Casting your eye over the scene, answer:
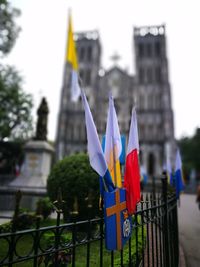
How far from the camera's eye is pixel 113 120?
2.62 m

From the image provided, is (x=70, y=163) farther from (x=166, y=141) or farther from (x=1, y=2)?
(x=166, y=141)

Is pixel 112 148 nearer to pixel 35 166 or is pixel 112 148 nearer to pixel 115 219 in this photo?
pixel 115 219

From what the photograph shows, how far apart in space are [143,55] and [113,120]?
41044 millimetres

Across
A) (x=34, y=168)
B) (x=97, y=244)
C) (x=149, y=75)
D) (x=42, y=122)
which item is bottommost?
(x=97, y=244)

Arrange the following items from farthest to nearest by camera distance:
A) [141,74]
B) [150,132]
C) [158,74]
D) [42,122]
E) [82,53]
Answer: [82,53] → [141,74] → [158,74] → [150,132] → [42,122]

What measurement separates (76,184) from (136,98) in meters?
33.4

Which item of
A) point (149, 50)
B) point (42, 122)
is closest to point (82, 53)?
point (149, 50)

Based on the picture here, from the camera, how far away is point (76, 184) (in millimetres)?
5062

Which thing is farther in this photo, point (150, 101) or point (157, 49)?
point (157, 49)

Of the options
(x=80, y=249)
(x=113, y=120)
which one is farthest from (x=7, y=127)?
(x=113, y=120)

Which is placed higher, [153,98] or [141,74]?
[141,74]

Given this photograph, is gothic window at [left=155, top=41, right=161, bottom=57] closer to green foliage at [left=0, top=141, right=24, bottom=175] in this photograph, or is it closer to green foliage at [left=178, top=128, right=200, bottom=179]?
green foliage at [left=178, top=128, right=200, bottom=179]

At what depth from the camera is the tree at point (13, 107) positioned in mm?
18078

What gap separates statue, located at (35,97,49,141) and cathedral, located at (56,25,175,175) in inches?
957
